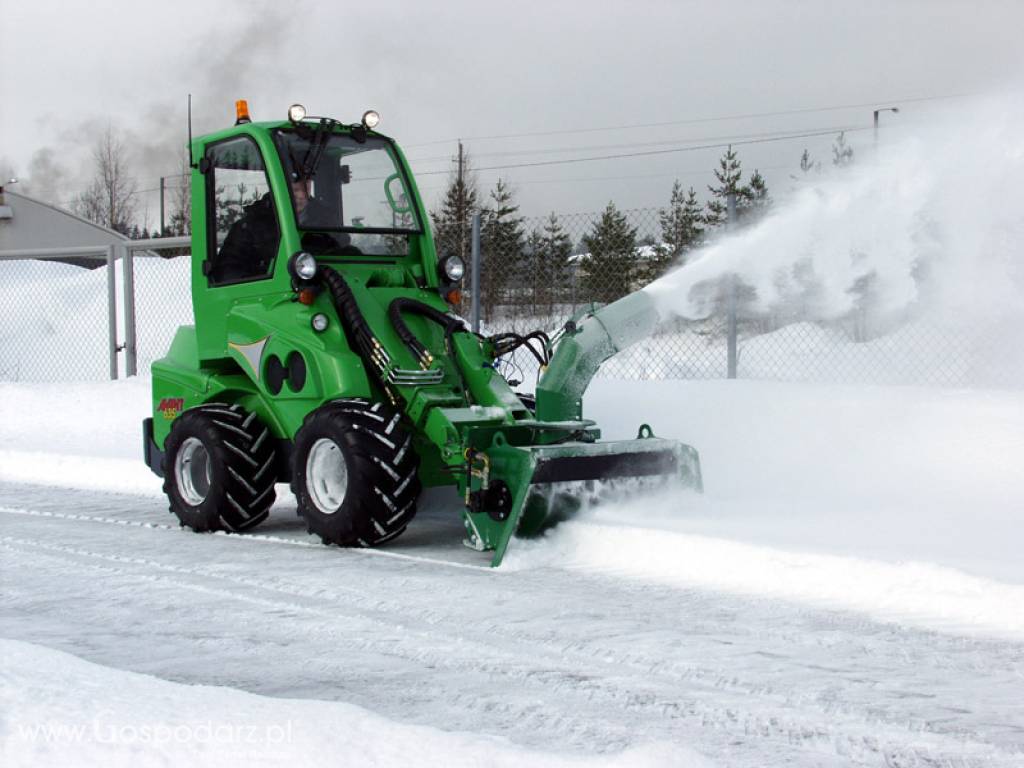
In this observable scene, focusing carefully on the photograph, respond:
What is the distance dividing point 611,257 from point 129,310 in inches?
245

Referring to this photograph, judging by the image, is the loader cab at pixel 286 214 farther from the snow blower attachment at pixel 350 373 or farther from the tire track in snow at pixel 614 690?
the tire track in snow at pixel 614 690

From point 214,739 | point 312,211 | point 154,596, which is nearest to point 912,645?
point 214,739

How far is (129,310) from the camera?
1462cm

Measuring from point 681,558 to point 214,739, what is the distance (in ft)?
11.2

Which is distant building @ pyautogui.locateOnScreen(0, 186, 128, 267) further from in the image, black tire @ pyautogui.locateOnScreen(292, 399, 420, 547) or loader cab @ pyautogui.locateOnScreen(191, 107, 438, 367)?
black tire @ pyautogui.locateOnScreen(292, 399, 420, 547)

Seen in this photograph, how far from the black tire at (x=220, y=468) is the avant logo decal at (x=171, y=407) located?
1.55 ft

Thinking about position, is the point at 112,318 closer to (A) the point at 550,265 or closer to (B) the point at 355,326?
(A) the point at 550,265

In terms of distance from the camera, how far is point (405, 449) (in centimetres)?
704

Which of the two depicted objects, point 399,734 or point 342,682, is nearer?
point 399,734

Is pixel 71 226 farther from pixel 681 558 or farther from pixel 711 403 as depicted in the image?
pixel 681 558

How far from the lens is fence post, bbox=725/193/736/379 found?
1019 centimetres

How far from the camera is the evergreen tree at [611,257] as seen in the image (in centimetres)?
1104

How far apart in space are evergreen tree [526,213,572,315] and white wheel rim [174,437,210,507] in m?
3.98

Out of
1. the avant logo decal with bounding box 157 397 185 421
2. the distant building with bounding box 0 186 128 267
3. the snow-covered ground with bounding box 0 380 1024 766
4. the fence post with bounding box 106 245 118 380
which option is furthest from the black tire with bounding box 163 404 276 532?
the distant building with bounding box 0 186 128 267
